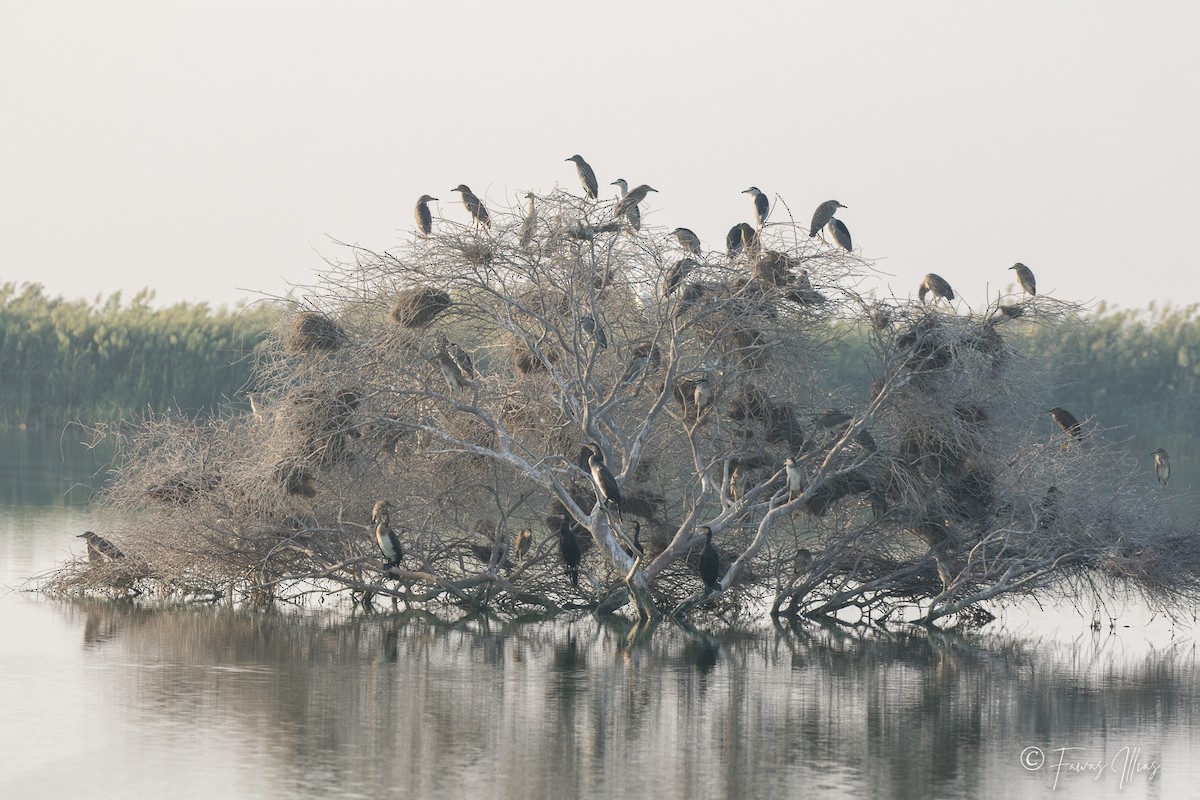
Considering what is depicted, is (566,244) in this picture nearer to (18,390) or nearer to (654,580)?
(654,580)

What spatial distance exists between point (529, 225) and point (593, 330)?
54.8 inches

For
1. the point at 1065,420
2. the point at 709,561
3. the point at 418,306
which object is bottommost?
the point at 709,561

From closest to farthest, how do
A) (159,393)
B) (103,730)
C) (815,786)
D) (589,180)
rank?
(815,786), (103,730), (589,180), (159,393)

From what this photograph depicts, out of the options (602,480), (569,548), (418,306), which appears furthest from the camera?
(569,548)

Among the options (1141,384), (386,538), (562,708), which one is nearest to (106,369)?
(1141,384)

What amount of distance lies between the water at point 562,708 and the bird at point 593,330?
332 cm

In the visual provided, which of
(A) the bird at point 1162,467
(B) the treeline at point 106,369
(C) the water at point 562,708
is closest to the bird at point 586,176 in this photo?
(C) the water at point 562,708

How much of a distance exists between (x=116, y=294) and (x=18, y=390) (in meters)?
9.47

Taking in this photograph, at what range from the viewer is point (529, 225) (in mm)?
20672

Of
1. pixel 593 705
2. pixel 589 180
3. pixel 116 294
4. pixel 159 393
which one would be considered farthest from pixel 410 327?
pixel 116 294

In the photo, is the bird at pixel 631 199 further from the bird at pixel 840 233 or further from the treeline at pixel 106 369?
the treeline at pixel 106 369

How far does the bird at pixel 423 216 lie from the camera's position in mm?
21703

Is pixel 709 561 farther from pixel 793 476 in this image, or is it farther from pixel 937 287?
pixel 937 287

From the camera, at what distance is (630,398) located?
21.6 m
